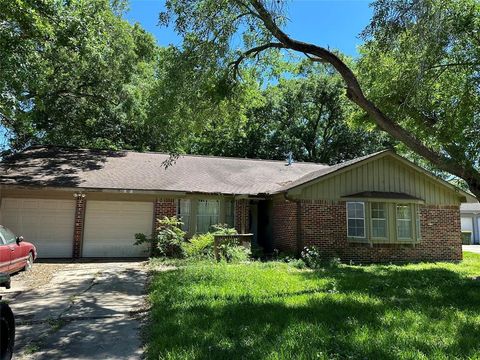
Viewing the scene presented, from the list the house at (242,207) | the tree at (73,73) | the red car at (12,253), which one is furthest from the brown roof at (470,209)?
the red car at (12,253)

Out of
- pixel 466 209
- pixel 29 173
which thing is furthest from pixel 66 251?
pixel 466 209

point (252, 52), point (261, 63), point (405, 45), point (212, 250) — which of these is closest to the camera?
point (405, 45)

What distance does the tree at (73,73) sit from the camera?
1034 centimetres

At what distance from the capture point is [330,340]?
5598 mm

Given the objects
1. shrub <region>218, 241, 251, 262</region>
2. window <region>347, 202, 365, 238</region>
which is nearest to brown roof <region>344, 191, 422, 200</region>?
window <region>347, 202, 365, 238</region>

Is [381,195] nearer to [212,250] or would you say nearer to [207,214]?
[212,250]

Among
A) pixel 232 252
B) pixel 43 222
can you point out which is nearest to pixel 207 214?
pixel 232 252

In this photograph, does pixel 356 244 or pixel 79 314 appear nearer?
pixel 79 314

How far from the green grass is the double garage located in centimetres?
636

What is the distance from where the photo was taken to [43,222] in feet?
52.7

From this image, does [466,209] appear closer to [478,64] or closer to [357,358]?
[478,64]

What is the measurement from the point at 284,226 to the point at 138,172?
21.6 ft

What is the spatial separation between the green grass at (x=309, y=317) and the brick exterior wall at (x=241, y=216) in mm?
6718

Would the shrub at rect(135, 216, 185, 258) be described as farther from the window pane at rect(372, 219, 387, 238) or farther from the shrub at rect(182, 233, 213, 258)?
the window pane at rect(372, 219, 387, 238)
